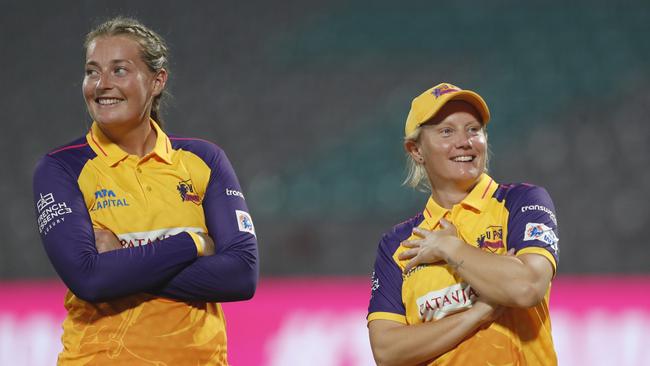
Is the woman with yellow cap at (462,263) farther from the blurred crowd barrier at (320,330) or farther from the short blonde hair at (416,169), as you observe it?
the blurred crowd barrier at (320,330)

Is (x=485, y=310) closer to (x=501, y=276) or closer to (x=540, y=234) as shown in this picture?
(x=501, y=276)

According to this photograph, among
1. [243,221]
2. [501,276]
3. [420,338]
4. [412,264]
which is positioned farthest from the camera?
[243,221]

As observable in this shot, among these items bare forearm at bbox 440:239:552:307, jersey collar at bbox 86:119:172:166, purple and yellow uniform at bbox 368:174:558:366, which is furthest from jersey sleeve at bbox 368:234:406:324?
jersey collar at bbox 86:119:172:166

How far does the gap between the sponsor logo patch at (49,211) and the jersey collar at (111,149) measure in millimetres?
213

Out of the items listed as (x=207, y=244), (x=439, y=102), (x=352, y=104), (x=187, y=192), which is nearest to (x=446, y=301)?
(x=439, y=102)

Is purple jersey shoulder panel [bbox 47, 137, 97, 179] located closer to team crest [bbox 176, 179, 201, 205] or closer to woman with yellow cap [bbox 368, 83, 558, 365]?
team crest [bbox 176, 179, 201, 205]

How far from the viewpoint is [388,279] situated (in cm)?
296

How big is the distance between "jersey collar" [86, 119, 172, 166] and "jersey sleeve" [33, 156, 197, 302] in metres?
0.13

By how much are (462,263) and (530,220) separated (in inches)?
11.0

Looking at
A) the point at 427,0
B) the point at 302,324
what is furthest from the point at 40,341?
the point at 427,0

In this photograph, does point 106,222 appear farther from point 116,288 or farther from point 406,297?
point 406,297

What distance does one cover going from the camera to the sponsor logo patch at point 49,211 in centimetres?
278

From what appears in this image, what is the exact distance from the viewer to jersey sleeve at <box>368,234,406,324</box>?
2.91 metres

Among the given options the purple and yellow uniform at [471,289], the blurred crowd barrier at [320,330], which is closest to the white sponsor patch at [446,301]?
the purple and yellow uniform at [471,289]
